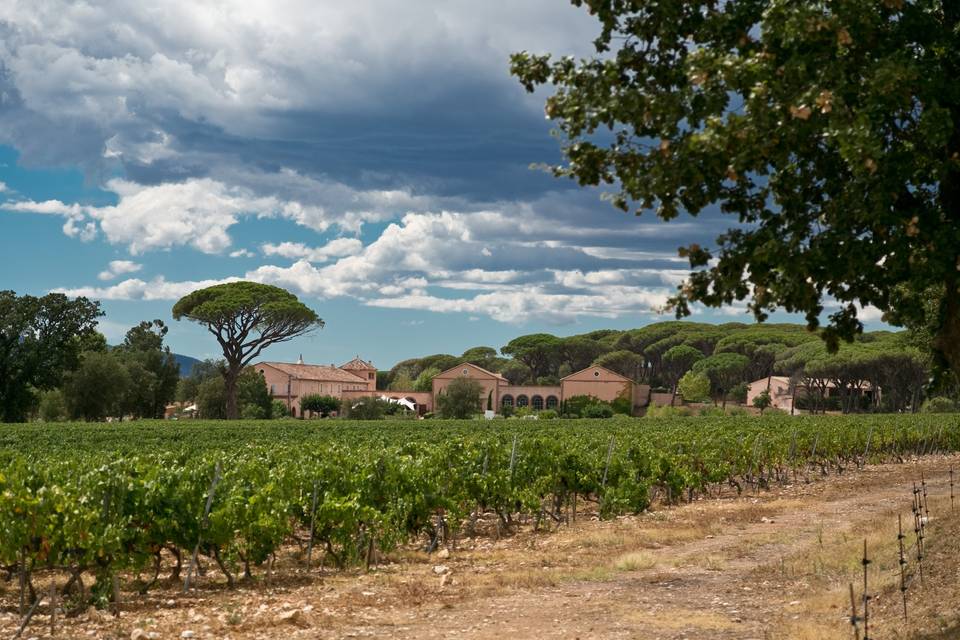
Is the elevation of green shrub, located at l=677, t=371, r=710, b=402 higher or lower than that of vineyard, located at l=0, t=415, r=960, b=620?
higher

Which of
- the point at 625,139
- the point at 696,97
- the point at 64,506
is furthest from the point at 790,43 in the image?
the point at 64,506

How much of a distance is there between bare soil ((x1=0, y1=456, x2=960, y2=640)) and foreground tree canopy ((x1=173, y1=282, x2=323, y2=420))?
182ft

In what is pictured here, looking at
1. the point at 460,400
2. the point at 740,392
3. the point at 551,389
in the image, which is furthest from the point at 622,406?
the point at 460,400

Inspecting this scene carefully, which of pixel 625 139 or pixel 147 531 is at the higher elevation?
pixel 625 139

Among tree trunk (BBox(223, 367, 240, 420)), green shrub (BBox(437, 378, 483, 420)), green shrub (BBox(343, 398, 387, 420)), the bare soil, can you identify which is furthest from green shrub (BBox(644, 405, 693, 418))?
the bare soil

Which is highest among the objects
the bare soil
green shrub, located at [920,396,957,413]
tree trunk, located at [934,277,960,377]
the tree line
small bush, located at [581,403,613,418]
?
the tree line

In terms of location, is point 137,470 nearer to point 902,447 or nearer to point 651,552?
point 651,552

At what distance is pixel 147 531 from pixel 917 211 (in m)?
9.06

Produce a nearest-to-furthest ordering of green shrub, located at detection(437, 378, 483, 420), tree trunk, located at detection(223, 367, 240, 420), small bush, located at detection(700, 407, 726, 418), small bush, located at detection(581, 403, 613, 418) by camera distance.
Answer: tree trunk, located at detection(223, 367, 240, 420), small bush, located at detection(700, 407, 726, 418), green shrub, located at detection(437, 378, 483, 420), small bush, located at detection(581, 403, 613, 418)

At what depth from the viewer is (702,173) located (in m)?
8.21

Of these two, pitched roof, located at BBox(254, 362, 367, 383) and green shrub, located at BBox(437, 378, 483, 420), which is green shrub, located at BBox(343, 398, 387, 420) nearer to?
green shrub, located at BBox(437, 378, 483, 420)

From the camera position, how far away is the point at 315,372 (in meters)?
107

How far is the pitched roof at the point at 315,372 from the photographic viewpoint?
103 metres

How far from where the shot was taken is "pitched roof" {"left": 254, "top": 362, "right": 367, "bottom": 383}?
103m
